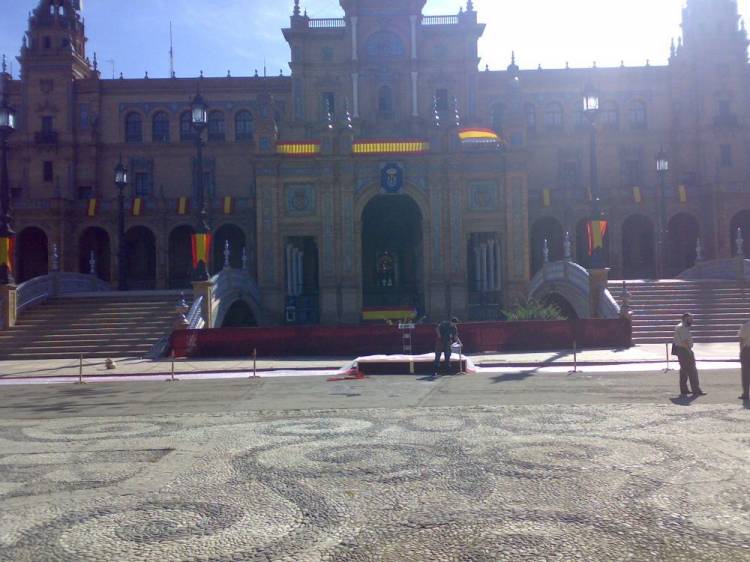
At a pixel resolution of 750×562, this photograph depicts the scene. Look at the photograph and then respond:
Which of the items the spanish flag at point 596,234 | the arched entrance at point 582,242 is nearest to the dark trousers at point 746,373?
the spanish flag at point 596,234

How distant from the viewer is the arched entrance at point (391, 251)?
4125 cm

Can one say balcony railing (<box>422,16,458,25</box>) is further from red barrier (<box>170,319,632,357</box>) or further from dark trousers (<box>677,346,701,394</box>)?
dark trousers (<box>677,346,701,394</box>)

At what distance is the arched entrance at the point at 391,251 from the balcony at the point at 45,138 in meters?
29.2

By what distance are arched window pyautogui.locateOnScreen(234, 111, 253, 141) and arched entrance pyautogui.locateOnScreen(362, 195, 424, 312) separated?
60.1ft

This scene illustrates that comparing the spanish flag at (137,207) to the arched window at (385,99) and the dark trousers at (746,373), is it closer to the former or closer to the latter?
the arched window at (385,99)

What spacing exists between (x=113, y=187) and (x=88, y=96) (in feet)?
27.0

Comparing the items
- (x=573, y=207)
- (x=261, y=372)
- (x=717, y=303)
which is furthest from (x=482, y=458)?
(x=573, y=207)

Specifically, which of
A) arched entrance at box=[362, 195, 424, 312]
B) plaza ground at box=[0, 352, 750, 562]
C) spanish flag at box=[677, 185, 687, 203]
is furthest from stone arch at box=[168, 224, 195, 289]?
plaza ground at box=[0, 352, 750, 562]

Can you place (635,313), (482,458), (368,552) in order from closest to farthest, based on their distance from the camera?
(368,552) < (482,458) < (635,313)

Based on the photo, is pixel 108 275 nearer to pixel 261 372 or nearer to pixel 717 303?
pixel 261 372

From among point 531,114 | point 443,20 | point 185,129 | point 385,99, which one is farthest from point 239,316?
point 531,114

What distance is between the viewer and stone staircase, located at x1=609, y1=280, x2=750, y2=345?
2834 centimetres

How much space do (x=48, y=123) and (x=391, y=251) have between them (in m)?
32.0

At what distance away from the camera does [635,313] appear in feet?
99.2
